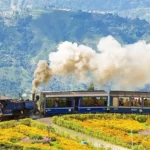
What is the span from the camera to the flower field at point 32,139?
179ft

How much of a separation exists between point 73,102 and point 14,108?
455 inches

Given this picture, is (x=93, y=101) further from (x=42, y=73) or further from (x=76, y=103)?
(x=42, y=73)

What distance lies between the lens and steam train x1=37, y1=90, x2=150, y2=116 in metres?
84.1

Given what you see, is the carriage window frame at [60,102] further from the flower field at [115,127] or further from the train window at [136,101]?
the train window at [136,101]

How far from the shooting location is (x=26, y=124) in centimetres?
7262

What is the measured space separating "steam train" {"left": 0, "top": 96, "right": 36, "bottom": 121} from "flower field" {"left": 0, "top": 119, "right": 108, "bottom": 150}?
23.0ft

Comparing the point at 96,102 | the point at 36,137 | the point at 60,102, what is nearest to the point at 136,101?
the point at 96,102

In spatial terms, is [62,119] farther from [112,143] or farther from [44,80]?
[44,80]

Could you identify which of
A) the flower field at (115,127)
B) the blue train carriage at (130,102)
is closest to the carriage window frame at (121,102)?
the blue train carriage at (130,102)

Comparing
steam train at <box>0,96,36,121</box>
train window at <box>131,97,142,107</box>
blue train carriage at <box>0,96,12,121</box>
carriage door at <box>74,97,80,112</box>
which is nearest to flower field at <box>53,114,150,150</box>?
train window at <box>131,97,142,107</box>

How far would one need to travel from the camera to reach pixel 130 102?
86688 millimetres

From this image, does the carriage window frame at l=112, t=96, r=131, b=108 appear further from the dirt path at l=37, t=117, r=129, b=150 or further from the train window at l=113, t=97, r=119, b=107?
Result: the dirt path at l=37, t=117, r=129, b=150

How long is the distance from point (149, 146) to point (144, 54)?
76.0 metres

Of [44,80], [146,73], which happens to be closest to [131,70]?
[146,73]
